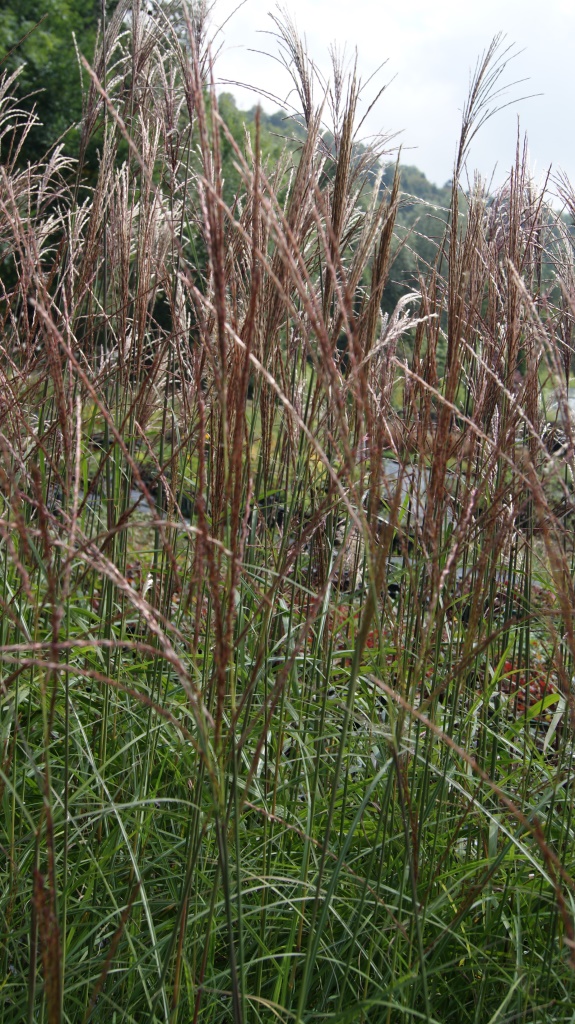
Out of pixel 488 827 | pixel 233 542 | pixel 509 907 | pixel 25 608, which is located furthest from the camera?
pixel 25 608

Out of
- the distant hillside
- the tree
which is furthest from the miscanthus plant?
the tree

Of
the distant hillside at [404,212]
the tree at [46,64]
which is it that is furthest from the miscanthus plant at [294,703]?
the tree at [46,64]

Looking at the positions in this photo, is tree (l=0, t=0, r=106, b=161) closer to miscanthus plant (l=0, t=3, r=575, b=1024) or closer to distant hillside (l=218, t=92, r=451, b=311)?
distant hillside (l=218, t=92, r=451, b=311)

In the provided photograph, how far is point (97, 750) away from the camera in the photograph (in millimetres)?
2230

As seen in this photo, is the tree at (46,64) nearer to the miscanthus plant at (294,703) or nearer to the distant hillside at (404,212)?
the distant hillside at (404,212)

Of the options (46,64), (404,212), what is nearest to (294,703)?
(404,212)

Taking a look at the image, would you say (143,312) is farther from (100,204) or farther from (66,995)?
(66,995)

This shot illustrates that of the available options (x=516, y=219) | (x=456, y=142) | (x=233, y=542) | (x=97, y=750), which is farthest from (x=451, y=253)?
(x=97, y=750)

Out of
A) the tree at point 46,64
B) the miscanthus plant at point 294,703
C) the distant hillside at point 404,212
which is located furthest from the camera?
the tree at point 46,64

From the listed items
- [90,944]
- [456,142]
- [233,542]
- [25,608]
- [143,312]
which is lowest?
[90,944]

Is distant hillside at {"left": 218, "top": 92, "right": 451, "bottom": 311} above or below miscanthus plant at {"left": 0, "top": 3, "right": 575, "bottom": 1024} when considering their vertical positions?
above

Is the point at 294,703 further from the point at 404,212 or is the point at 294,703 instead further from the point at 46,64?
the point at 46,64

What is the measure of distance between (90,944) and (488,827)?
3.17ft

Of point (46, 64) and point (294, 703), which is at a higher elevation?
point (46, 64)
